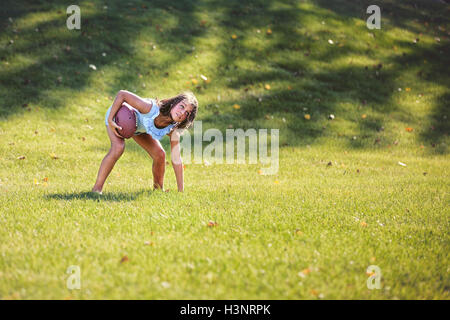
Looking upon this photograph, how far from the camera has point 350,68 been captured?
1151 centimetres

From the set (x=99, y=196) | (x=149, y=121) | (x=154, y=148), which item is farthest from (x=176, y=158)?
(x=99, y=196)

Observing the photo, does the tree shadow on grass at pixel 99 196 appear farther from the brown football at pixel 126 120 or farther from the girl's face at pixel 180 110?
the girl's face at pixel 180 110

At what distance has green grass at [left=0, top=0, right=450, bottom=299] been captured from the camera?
284cm

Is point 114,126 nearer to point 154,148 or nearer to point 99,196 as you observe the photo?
point 154,148

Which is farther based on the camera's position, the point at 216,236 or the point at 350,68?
the point at 350,68

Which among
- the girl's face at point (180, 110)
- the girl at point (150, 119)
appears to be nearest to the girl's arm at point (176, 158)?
the girl at point (150, 119)

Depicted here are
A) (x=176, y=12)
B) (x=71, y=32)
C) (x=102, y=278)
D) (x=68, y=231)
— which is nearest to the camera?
(x=102, y=278)

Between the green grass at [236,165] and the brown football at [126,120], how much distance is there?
785 mm

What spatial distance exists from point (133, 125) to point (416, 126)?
789cm

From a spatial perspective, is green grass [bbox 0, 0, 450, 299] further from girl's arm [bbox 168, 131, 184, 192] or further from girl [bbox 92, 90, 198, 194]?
girl [bbox 92, 90, 198, 194]

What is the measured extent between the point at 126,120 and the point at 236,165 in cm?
314

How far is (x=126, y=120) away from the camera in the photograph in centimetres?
436
